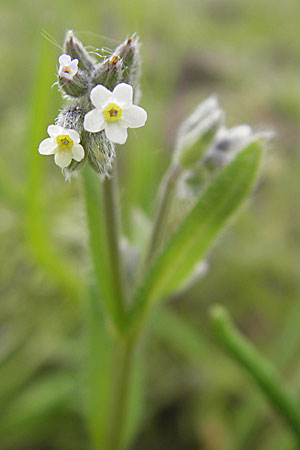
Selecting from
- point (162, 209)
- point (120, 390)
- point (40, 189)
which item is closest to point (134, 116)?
point (162, 209)

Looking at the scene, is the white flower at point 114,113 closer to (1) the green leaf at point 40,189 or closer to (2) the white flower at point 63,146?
(2) the white flower at point 63,146

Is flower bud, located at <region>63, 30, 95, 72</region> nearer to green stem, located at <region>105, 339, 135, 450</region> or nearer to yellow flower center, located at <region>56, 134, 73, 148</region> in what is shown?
yellow flower center, located at <region>56, 134, 73, 148</region>

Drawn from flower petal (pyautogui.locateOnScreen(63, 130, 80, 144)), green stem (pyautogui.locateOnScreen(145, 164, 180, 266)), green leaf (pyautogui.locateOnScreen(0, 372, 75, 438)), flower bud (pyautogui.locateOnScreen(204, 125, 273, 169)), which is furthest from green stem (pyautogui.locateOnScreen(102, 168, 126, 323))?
green leaf (pyautogui.locateOnScreen(0, 372, 75, 438))

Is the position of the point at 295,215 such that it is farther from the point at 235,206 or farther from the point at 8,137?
the point at 8,137

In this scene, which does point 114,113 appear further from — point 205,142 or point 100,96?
point 205,142

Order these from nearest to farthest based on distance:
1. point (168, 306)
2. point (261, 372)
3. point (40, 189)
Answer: point (261, 372) → point (40, 189) → point (168, 306)
